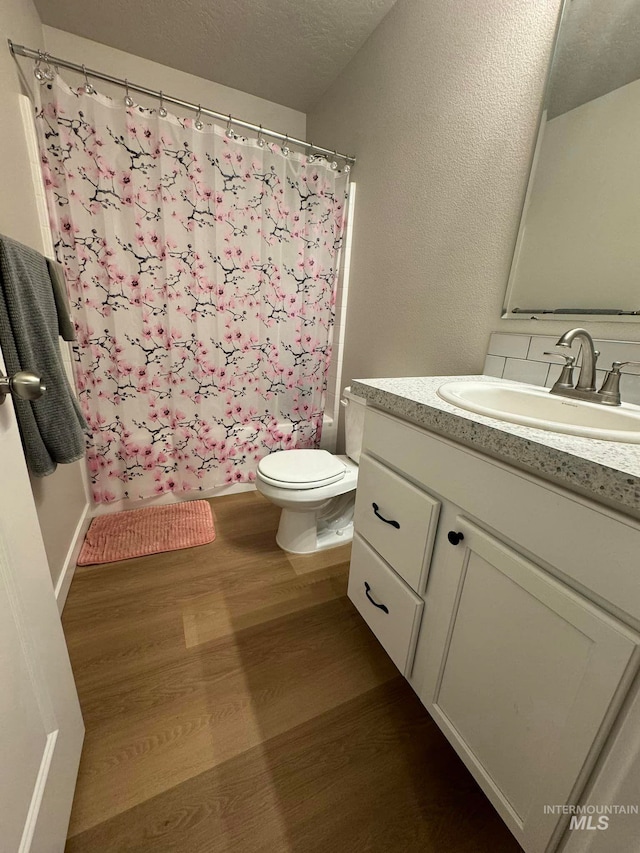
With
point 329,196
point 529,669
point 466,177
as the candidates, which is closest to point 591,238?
point 466,177

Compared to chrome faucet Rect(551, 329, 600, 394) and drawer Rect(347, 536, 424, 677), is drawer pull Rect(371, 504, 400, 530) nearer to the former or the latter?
drawer Rect(347, 536, 424, 677)

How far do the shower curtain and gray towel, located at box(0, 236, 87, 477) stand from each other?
0.51m

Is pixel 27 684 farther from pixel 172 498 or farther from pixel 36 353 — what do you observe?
pixel 172 498

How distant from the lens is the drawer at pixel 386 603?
33.7 inches

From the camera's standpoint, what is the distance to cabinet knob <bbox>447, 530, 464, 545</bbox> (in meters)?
0.68

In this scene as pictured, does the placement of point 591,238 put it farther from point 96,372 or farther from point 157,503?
point 157,503

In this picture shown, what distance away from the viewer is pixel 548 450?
49cm

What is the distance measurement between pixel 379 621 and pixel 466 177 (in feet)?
4.90

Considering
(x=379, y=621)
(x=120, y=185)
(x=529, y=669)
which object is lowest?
(x=379, y=621)

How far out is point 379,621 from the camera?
1.00 metres

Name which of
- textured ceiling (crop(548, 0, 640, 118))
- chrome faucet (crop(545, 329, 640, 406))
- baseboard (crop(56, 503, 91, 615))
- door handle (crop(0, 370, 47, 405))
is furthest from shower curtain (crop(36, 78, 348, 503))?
chrome faucet (crop(545, 329, 640, 406))

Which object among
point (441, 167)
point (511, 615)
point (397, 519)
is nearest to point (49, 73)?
point (441, 167)

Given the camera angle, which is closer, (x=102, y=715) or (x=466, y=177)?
(x=102, y=715)

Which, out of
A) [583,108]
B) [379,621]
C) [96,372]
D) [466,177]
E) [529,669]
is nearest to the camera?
[529,669]
